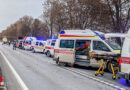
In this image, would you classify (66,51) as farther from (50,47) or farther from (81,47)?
(50,47)

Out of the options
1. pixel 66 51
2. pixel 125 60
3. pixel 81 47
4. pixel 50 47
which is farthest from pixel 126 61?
pixel 50 47

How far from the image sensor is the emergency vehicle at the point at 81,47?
10984 mm

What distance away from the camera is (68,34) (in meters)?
13.0

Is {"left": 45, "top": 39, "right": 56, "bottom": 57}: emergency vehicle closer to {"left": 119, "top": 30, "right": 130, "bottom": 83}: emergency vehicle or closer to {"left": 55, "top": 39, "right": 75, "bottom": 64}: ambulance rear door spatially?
{"left": 55, "top": 39, "right": 75, "bottom": 64}: ambulance rear door

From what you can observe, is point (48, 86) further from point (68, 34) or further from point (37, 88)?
point (68, 34)

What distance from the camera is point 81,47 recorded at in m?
13.0

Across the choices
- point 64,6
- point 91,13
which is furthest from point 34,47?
point 91,13

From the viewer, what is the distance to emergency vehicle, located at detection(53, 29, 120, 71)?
11.0 meters

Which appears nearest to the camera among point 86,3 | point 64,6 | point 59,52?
point 59,52

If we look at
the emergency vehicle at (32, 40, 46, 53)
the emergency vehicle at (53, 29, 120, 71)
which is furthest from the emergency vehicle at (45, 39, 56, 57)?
the emergency vehicle at (53, 29, 120, 71)

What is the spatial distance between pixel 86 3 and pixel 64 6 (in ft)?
19.1

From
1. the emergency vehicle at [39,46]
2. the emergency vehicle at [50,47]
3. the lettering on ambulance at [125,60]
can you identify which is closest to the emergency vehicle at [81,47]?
the lettering on ambulance at [125,60]

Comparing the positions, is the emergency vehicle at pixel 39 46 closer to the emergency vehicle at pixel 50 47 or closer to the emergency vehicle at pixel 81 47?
the emergency vehicle at pixel 50 47

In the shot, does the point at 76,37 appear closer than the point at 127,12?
Yes
